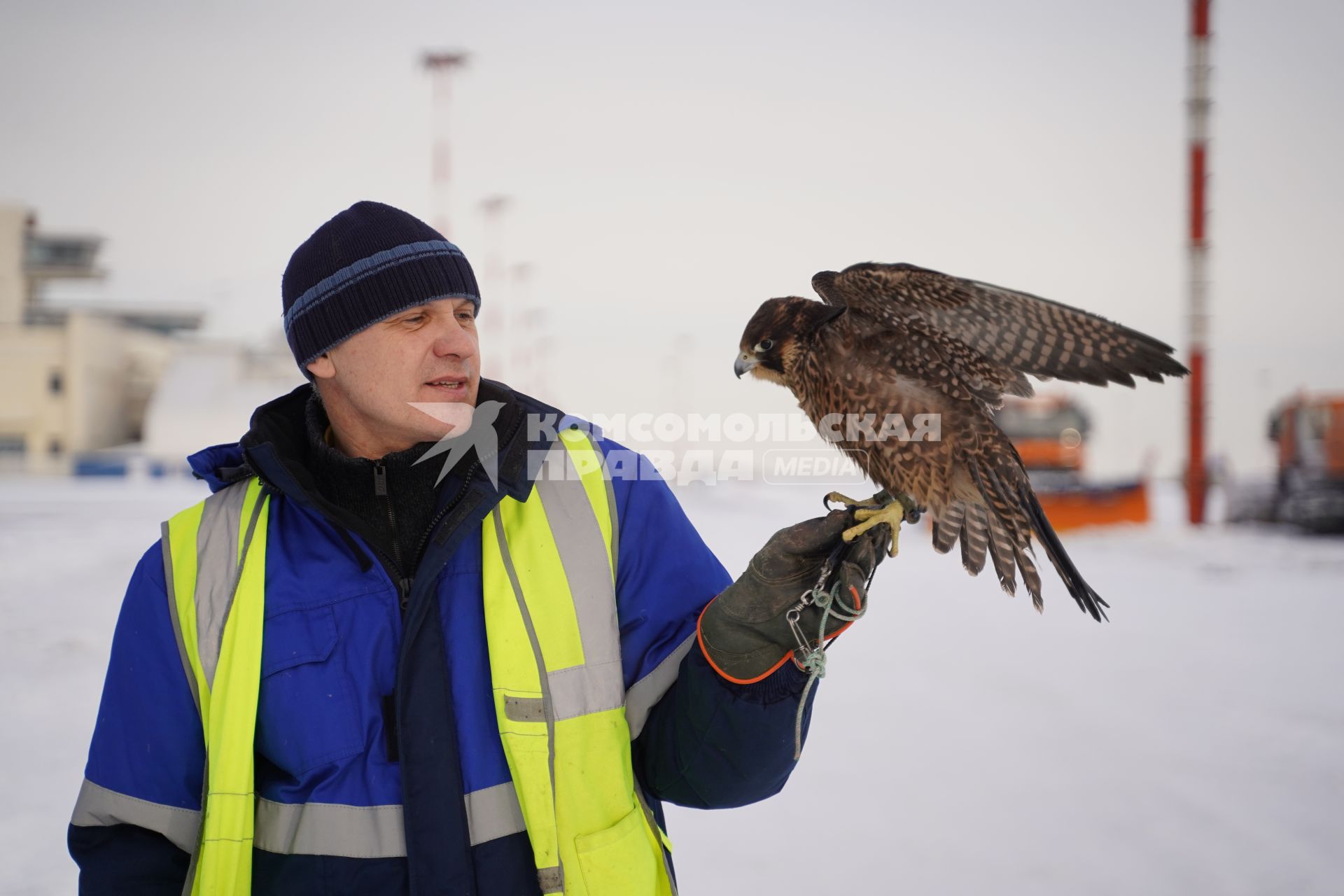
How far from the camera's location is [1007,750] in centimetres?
313

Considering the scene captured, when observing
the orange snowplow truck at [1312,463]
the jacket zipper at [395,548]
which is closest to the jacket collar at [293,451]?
the jacket zipper at [395,548]

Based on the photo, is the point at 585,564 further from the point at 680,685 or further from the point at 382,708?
the point at 382,708

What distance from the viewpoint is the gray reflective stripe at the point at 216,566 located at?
1212mm

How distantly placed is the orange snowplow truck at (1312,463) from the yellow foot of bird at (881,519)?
11.0 meters

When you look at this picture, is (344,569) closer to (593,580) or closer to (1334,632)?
(593,580)

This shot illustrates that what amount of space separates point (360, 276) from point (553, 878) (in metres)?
0.98

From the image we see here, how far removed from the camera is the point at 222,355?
92.0 ft

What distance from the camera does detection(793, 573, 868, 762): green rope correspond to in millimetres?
1251

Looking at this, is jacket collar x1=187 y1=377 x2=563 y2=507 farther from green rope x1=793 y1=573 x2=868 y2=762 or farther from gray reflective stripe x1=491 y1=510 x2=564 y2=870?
green rope x1=793 y1=573 x2=868 y2=762

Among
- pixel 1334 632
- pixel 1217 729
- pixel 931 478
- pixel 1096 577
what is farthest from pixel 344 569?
pixel 1096 577

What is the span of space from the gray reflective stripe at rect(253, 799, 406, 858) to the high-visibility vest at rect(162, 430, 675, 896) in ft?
0.19

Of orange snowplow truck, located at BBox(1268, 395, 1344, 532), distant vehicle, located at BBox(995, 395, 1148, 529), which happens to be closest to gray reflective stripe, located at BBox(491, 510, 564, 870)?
distant vehicle, located at BBox(995, 395, 1148, 529)

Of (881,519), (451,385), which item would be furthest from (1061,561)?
(451,385)

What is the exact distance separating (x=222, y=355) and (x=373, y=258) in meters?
30.5
